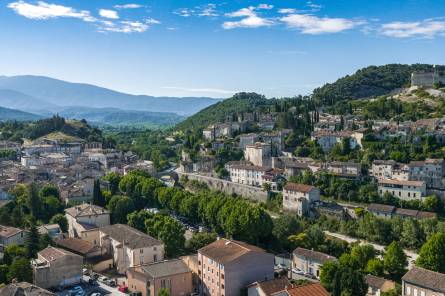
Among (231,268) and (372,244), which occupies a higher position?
(231,268)

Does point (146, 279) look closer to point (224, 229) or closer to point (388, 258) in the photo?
point (224, 229)

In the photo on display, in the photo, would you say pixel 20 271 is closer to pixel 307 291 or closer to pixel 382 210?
pixel 307 291

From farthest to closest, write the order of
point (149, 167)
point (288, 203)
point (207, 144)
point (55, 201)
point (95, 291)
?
1. point (207, 144)
2. point (149, 167)
3. point (288, 203)
4. point (55, 201)
5. point (95, 291)

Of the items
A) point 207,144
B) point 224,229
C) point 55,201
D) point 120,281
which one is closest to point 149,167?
point 207,144

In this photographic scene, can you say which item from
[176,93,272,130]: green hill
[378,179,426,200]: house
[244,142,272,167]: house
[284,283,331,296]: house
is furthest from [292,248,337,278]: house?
[176,93,272,130]: green hill

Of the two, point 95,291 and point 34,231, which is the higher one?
point 34,231

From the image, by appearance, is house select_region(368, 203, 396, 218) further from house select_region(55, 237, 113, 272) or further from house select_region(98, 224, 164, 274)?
house select_region(55, 237, 113, 272)

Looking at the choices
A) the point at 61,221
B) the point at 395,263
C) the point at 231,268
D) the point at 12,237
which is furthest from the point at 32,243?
the point at 395,263
